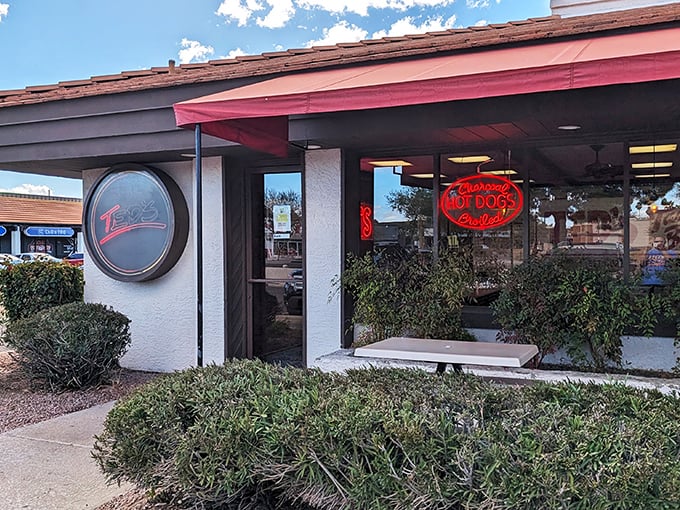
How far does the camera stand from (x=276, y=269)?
7469mm

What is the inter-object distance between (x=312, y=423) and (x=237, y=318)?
15.7 ft

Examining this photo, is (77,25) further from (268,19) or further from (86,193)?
(86,193)

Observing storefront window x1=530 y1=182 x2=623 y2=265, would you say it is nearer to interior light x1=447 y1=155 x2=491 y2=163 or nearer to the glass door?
interior light x1=447 y1=155 x2=491 y2=163

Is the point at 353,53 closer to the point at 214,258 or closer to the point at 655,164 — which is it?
the point at 214,258

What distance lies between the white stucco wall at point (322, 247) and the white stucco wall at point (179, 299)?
1160mm

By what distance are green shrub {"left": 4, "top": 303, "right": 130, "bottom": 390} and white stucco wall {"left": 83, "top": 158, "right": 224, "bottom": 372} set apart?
86cm

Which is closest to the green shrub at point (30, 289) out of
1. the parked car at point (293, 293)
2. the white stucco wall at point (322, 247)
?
the parked car at point (293, 293)

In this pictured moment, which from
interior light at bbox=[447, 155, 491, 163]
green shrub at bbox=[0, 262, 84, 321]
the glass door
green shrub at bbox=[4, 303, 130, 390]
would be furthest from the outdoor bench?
green shrub at bbox=[0, 262, 84, 321]

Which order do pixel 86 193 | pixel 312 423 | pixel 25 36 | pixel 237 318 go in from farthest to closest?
pixel 25 36
pixel 86 193
pixel 237 318
pixel 312 423

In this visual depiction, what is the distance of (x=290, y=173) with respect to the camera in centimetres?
731

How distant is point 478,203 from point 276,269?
250 centimetres

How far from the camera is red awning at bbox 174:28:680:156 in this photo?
11.9 ft

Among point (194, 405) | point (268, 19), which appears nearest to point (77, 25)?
point (268, 19)

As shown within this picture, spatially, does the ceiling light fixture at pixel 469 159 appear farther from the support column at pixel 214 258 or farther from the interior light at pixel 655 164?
the support column at pixel 214 258
